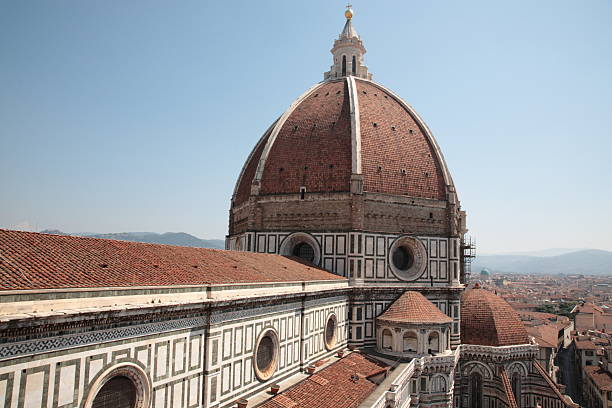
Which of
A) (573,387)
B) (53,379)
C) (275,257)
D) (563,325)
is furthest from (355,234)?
(563,325)

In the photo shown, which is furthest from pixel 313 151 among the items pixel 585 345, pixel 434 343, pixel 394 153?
pixel 585 345

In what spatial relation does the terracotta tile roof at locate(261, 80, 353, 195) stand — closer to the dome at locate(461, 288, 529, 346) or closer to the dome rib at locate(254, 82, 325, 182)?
the dome rib at locate(254, 82, 325, 182)

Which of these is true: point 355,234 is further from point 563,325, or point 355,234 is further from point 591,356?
point 563,325

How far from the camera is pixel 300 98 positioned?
32.1 m

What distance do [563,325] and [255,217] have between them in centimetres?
5486

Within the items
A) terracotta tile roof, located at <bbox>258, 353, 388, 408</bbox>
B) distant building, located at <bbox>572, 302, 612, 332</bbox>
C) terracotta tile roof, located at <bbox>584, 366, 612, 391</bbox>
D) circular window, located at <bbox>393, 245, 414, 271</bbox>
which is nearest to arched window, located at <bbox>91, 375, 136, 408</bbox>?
terracotta tile roof, located at <bbox>258, 353, 388, 408</bbox>

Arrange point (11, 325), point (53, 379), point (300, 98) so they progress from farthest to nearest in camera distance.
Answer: point (300, 98) → point (53, 379) → point (11, 325)

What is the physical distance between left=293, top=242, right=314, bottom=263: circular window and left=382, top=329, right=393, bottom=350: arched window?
5.59 m

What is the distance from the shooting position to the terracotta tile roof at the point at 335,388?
15930mm

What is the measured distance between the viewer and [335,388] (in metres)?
17.8

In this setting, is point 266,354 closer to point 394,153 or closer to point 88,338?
point 88,338

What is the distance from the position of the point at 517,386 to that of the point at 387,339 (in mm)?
8964

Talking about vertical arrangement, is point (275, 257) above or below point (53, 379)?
above

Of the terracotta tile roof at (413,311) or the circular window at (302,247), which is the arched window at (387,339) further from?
the circular window at (302,247)
